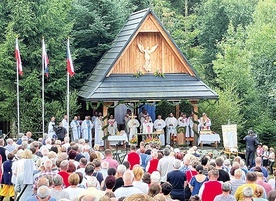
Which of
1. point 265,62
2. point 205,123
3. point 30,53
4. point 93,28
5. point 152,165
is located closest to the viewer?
point 152,165

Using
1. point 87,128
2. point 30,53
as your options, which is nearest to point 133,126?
point 87,128

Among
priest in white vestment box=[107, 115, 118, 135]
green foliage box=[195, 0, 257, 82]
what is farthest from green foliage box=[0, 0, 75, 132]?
green foliage box=[195, 0, 257, 82]

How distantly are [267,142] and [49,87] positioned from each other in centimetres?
1111

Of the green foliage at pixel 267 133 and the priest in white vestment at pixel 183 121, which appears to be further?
the green foliage at pixel 267 133

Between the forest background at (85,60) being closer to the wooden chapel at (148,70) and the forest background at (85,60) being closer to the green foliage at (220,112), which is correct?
the green foliage at (220,112)

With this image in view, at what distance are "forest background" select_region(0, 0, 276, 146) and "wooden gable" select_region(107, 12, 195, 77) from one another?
8.33ft

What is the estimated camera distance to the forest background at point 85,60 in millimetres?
28812

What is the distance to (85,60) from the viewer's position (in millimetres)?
33000

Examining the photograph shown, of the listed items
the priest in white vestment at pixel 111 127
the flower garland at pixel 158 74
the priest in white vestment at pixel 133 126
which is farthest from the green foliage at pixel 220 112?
the priest in white vestment at pixel 111 127

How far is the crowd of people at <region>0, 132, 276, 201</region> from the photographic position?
1074 centimetres

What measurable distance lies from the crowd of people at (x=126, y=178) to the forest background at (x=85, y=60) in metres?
11.6

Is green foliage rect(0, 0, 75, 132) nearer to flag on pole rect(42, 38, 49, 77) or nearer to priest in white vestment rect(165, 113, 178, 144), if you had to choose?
flag on pole rect(42, 38, 49, 77)

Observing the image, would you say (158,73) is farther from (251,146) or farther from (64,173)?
(64,173)

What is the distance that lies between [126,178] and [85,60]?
2233 centimetres
